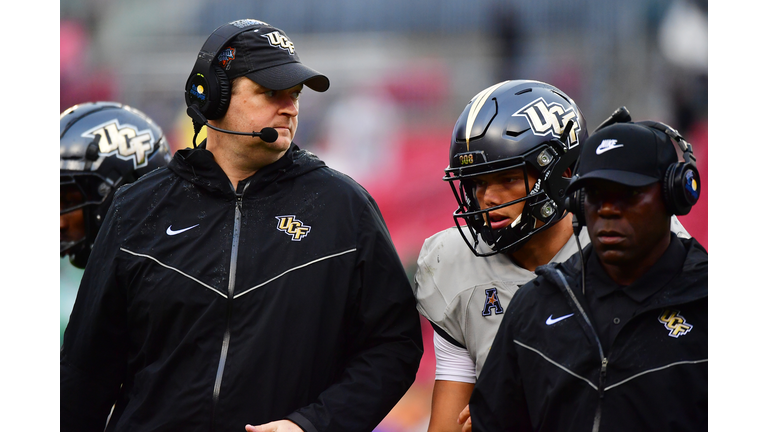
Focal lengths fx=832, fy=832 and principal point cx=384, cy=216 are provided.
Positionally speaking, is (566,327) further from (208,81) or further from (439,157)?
(439,157)

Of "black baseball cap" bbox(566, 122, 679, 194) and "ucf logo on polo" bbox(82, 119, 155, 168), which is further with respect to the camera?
"ucf logo on polo" bbox(82, 119, 155, 168)

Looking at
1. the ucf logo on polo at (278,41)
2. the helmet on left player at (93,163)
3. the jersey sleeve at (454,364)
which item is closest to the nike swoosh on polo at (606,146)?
the jersey sleeve at (454,364)

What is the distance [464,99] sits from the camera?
8.27 metres

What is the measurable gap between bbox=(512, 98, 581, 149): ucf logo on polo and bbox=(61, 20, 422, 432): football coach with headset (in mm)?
597

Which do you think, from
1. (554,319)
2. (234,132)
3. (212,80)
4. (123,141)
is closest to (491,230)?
(554,319)

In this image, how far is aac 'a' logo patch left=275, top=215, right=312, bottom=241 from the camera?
8.27ft

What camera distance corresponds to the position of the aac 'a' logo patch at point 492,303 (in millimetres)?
2539

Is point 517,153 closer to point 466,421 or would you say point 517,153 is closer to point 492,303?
point 492,303

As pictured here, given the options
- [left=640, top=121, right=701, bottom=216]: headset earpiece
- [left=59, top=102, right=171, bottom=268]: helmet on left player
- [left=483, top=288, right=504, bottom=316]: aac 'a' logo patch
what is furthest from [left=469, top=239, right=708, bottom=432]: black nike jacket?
[left=59, top=102, right=171, bottom=268]: helmet on left player

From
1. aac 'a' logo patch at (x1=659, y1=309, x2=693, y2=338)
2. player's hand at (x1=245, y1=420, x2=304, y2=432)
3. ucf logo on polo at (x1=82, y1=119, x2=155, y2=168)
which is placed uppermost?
ucf logo on polo at (x1=82, y1=119, x2=155, y2=168)

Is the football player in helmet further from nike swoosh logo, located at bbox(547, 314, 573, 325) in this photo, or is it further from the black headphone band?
the black headphone band

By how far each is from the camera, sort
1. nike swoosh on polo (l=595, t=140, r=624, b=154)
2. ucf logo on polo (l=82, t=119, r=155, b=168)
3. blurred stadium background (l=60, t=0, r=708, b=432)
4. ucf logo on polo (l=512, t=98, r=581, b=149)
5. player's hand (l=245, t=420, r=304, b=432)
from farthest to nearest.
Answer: blurred stadium background (l=60, t=0, r=708, b=432)
ucf logo on polo (l=82, t=119, r=155, b=168)
ucf logo on polo (l=512, t=98, r=581, b=149)
player's hand (l=245, t=420, r=304, b=432)
nike swoosh on polo (l=595, t=140, r=624, b=154)

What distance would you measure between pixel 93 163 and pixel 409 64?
5.37m

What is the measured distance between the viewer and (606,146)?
195 cm
